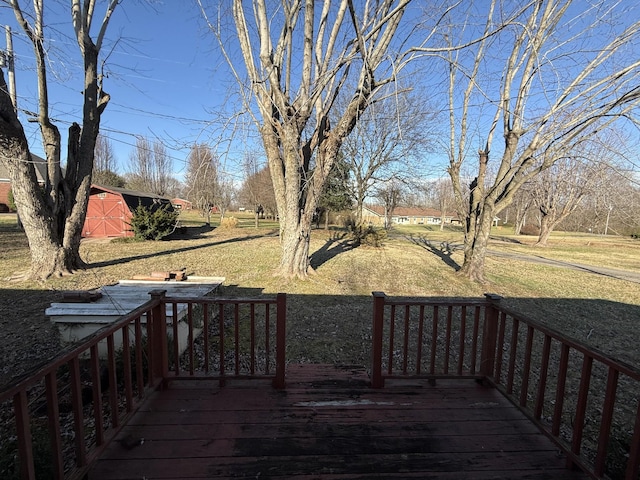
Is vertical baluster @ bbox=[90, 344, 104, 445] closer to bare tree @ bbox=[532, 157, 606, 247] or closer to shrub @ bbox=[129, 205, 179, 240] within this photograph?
shrub @ bbox=[129, 205, 179, 240]

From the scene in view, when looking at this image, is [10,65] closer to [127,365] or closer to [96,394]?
[127,365]

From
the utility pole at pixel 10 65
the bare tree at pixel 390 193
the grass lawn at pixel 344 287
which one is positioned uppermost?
the utility pole at pixel 10 65

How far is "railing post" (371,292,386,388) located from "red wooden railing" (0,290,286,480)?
0.82 m

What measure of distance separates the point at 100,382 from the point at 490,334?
11.2 feet

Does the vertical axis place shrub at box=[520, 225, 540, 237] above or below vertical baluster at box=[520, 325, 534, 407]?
below

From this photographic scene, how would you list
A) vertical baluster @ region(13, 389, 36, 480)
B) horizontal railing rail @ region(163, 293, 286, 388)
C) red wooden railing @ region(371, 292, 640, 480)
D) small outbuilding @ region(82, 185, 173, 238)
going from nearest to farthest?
vertical baluster @ region(13, 389, 36, 480) < red wooden railing @ region(371, 292, 640, 480) < horizontal railing rail @ region(163, 293, 286, 388) < small outbuilding @ region(82, 185, 173, 238)

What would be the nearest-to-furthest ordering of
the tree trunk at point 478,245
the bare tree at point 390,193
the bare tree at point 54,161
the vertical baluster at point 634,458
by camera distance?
1. the vertical baluster at point 634,458
2. the bare tree at point 54,161
3. the tree trunk at point 478,245
4. the bare tree at point 390,193

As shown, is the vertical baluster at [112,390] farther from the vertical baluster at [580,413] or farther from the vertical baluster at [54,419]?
the vertical baluster at [580,413]

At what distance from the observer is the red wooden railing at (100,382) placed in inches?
59.2

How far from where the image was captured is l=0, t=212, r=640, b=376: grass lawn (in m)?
5.03

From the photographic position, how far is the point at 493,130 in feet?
27.7

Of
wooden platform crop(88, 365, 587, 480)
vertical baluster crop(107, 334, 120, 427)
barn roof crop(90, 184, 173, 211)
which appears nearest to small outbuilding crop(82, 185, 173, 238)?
barn roof crop(90, 184, 173, 211)

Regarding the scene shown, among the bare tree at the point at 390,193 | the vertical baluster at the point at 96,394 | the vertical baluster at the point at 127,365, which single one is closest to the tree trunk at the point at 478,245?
the vertical baluster at the point at 127,365

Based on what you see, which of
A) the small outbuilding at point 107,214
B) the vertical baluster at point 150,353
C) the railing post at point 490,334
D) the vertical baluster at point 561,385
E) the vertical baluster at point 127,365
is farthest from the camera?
the small outbuilding at point 107,214
